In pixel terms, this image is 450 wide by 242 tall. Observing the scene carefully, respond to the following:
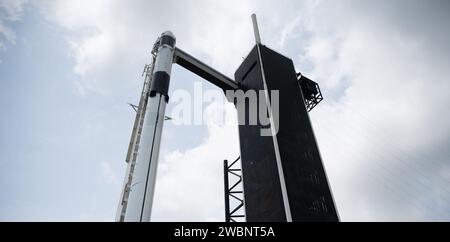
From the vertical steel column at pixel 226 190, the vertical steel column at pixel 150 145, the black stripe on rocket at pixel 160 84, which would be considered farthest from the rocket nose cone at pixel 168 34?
the vertical steel column at pixel 226 190

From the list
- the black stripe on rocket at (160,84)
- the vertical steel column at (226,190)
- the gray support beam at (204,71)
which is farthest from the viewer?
the vertical steel column at (226,190)

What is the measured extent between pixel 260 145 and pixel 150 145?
11.3 metres

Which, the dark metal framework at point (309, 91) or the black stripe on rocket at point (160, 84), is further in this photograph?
the dark metal framework at point (309, 91)

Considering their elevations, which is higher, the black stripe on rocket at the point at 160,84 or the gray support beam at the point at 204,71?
the gray support beam at the point at 204,71

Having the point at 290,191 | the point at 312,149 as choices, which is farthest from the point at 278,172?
the point at 312,149

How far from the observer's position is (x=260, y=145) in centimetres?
2583

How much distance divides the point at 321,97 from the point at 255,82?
27.8 ft

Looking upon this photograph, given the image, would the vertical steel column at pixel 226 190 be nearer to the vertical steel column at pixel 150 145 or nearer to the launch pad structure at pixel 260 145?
the launch pad structure at pixel 260 145

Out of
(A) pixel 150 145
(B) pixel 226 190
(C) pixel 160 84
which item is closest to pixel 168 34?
(C) pixel 160 84

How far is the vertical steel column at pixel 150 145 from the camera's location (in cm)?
1471

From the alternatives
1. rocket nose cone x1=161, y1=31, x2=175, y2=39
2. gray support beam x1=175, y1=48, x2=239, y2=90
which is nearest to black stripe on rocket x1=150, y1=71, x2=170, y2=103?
rocket nose cone x1=161, y1=31, x2=175, y2=39

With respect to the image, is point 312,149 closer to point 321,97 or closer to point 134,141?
point 321,97

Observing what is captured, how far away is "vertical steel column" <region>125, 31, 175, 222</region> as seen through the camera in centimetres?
1471

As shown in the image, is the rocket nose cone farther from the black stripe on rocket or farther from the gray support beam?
the black stripe on rocket
